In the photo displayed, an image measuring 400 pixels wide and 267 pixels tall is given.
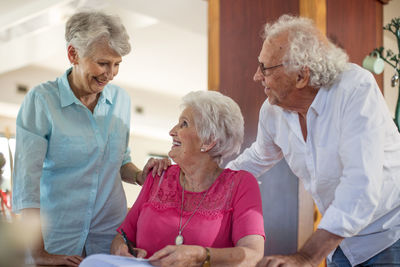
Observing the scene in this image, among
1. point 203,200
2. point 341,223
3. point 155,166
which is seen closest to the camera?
point 341,223

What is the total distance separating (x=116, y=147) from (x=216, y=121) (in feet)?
1.37

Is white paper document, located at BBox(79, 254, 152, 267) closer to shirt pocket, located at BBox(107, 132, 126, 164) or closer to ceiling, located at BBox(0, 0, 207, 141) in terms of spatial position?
shirt pocket, located at BBox(107, 132, 126, 164)

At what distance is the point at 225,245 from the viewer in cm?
173

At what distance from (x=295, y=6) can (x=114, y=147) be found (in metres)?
1.65

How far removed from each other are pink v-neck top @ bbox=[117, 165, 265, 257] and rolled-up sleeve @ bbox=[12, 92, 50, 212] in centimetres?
35

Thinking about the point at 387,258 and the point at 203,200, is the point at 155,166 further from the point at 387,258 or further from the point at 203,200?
the point at 387,258

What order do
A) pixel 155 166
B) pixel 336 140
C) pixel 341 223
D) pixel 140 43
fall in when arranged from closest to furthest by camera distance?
pixel 341 223 < pixel 336 140 < pixel 155 166 < pixel 140 43

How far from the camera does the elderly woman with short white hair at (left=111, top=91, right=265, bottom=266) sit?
5.58 ft

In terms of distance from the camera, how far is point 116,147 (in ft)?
6.62

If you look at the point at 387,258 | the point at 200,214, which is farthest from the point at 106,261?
the point at 387,258

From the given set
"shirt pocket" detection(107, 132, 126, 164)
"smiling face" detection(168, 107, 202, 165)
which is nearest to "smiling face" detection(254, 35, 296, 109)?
"smiling face" detection(168, 107, 202, 165)

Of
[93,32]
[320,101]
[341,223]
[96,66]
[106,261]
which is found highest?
[93,32]

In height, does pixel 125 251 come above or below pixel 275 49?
below

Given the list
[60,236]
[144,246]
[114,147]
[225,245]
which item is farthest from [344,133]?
[60,236]
